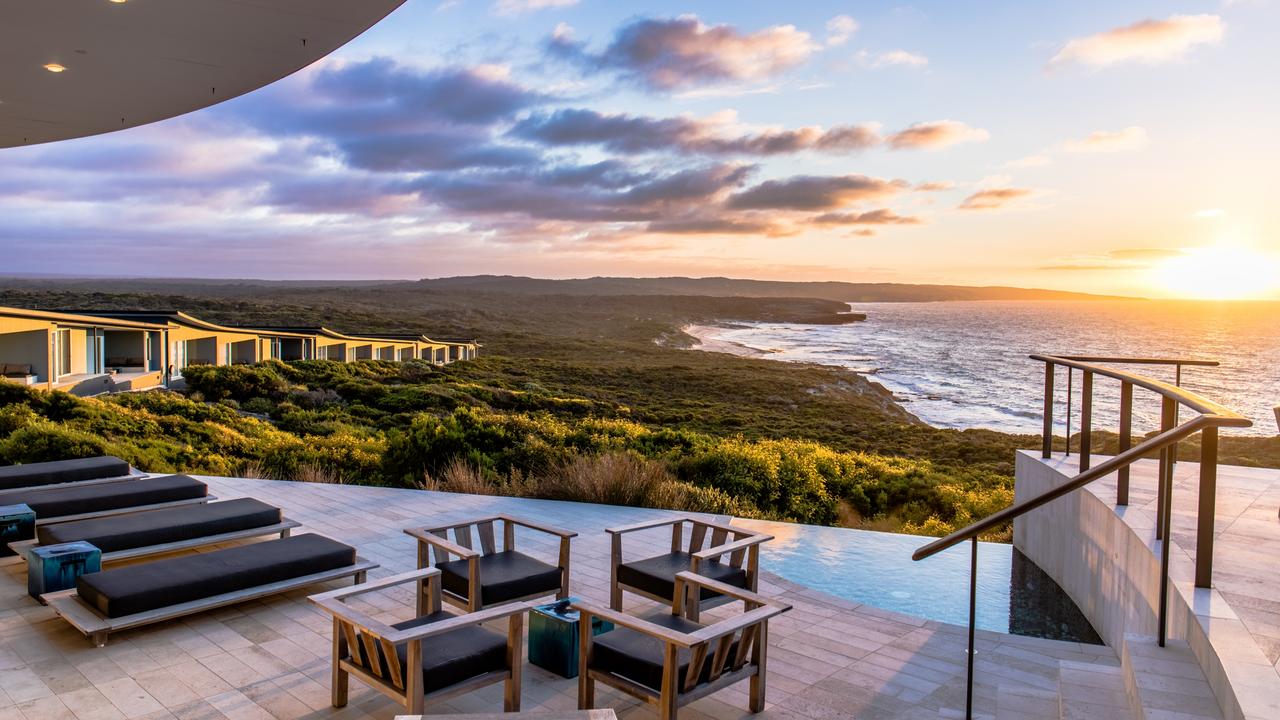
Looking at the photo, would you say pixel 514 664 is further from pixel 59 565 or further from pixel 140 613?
pixel 59 565

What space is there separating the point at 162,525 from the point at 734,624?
14.5 ft

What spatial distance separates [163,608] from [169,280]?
18842cm

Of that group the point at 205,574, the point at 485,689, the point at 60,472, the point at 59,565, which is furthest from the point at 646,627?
the point at 60,472

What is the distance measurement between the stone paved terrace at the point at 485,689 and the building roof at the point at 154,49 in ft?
12.5

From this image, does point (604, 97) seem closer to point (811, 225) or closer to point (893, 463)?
point (893, 463)

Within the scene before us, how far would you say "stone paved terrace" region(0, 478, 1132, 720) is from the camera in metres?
3.79

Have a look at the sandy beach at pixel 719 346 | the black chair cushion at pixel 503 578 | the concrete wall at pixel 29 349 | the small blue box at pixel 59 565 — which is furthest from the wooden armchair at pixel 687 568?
the sandy beach at pixel 719 346

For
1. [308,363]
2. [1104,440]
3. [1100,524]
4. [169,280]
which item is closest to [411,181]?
[308,363]

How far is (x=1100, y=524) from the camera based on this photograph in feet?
16.6

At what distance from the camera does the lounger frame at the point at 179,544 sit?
5453 millimetres

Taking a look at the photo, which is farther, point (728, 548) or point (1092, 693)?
point (728, 548)

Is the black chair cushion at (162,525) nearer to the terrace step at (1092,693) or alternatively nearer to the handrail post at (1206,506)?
the terrace step at (1092,693)

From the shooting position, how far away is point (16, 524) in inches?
240

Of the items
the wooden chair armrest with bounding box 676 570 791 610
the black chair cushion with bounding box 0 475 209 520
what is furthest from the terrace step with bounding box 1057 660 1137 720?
the black chair cushion with bounding box 0 475 209 520
